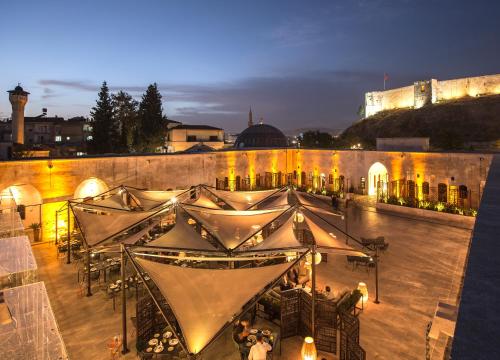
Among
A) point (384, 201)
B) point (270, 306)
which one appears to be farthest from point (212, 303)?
point (384, 201)

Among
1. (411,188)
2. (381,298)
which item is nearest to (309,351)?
(381,298)

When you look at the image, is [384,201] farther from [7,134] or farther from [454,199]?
[7,134]

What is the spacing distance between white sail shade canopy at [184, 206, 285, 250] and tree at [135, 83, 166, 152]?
28.4 meters

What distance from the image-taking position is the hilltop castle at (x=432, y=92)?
190 feet

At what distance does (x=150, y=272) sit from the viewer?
659cm

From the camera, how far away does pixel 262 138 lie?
35.4m

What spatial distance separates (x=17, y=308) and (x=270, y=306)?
5.55 metres

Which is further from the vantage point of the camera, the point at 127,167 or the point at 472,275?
the point at 127,167

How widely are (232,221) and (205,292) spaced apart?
4493mm

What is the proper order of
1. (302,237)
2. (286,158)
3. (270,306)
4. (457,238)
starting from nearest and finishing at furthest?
(270,306) → (302,237) → (457,238) → (286,158)

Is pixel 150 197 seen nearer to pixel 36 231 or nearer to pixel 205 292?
pixel 36 231

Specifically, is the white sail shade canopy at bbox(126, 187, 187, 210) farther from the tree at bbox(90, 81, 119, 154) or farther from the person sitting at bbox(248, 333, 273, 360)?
the tree at bbox(90, 81, 119, 154)

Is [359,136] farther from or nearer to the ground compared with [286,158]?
farther from the ground

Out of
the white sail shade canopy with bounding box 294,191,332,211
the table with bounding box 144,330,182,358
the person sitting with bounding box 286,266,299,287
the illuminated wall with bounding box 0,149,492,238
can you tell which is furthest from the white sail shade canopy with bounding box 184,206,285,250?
the illuminated wall with bounding box 0,149,492,238
